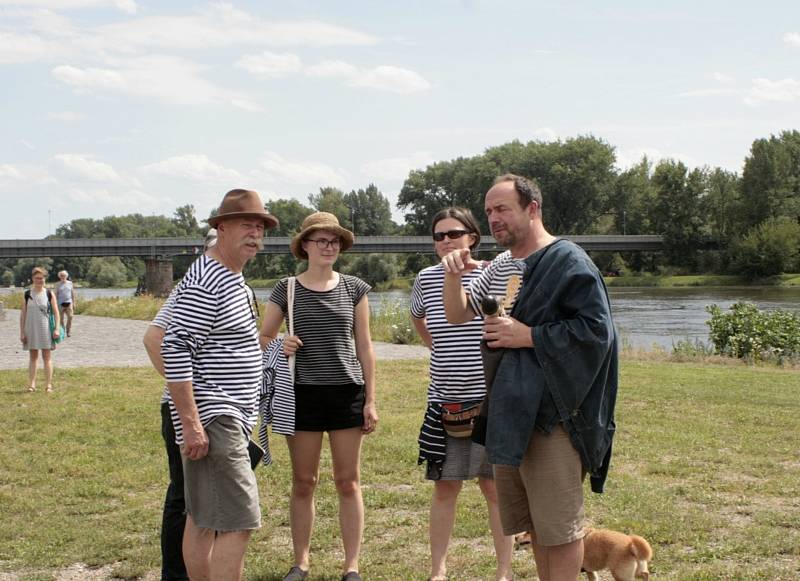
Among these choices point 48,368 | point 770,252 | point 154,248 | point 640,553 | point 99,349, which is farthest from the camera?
point 770,252

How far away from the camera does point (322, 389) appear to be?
446 cm

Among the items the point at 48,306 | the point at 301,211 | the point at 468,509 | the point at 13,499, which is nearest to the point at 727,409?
the point at 468,509

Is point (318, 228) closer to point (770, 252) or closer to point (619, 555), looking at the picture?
point (619, 555)

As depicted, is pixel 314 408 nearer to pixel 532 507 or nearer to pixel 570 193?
pixel 532 507

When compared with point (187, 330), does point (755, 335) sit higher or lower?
lower

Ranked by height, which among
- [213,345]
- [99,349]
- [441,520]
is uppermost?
[213,345]

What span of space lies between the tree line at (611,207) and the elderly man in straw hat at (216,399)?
2426 inches

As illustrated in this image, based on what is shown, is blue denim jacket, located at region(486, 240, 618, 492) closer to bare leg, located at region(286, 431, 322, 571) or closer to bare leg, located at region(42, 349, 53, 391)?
bare leg, located at region(286, 431, 322, 571)

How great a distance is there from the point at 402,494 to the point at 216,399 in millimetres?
2749

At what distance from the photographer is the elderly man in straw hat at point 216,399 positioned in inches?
132

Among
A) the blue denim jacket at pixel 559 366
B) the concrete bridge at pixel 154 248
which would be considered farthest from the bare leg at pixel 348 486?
the concrete bridge at pixel 154 248

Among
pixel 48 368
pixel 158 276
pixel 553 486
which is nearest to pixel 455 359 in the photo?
pixel 553 486

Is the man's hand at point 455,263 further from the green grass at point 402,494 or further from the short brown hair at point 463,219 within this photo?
the green grass at point 402,494

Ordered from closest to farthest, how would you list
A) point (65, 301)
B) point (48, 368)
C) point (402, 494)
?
point (402, 494), point (48, 368), point (65, 301)
